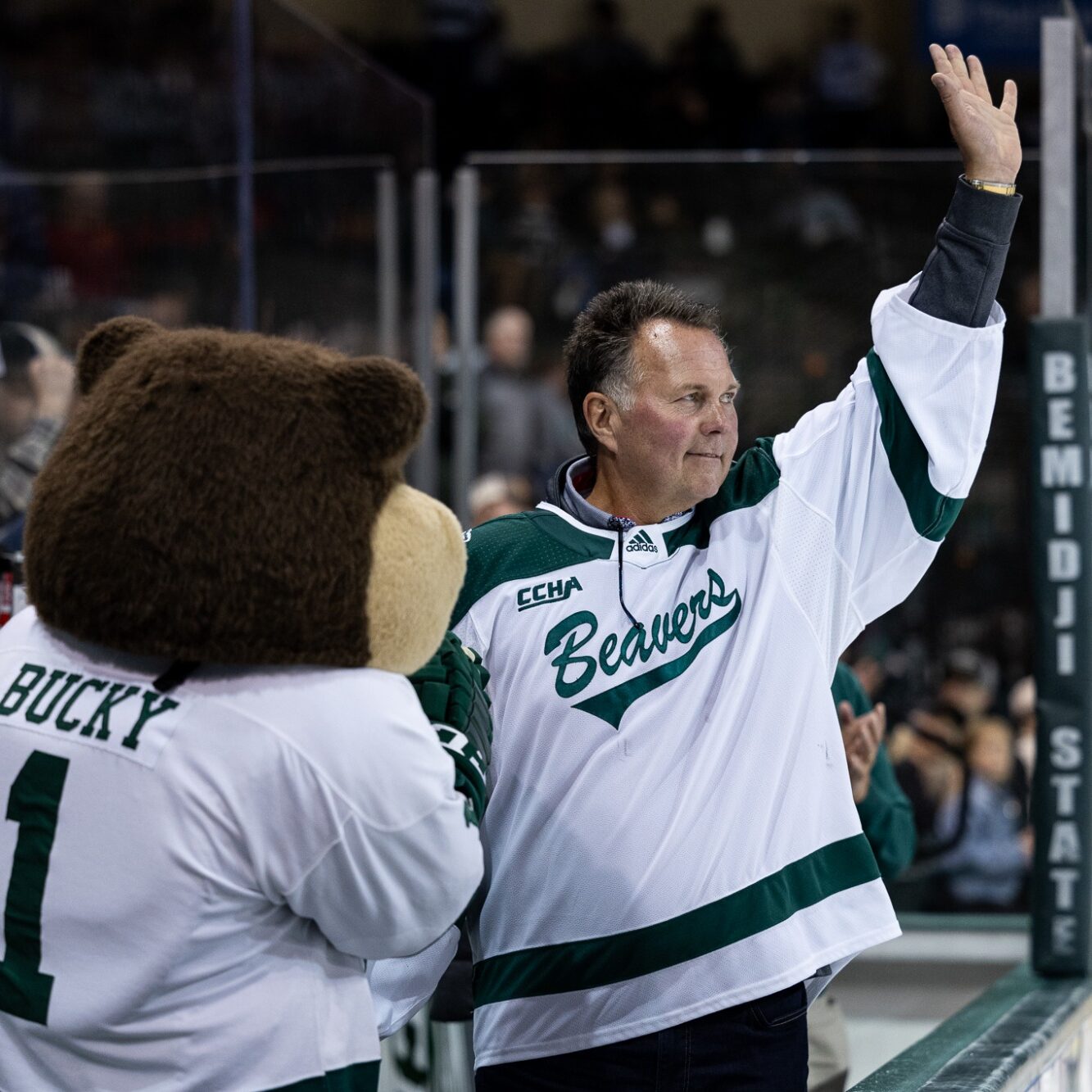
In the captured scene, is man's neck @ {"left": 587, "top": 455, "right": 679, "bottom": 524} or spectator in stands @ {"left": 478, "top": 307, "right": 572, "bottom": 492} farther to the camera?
spectator in stands @ {"left": 478, "top": 307, "right": 572, "bottom": 492}

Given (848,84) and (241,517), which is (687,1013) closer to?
(241,517)

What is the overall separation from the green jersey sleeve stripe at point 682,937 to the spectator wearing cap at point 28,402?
193 centimetres

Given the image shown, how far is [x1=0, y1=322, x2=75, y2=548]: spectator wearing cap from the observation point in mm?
3467

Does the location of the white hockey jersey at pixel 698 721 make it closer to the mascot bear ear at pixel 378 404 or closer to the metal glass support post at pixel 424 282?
the mascot bear ear at pixel 378 404

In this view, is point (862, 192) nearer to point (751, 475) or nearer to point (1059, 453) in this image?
point (1059, 453)

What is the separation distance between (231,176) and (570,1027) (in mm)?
2276

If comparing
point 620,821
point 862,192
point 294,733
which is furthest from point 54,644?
point 862,192

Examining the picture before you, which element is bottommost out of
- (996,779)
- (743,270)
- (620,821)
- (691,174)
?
(996,779)

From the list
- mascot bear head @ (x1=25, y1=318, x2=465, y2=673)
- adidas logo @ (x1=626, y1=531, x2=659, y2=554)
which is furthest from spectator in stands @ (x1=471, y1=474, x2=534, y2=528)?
mascot bear head @ (x1=25, y1=318, x2=465, y2=673)

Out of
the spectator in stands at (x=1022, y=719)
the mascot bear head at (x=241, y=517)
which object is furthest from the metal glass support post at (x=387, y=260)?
the mascot bear head at (x=241, y=517)

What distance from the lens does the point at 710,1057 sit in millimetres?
1848

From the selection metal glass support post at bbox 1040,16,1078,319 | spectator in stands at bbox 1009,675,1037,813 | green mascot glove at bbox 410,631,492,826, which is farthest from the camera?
spectator in stands at bbox 1009,675,1037,813

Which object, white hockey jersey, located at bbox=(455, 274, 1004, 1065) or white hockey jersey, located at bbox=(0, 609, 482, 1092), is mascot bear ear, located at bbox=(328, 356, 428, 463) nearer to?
white hockey jersey, located at bbox=(0, 609, 482, 1092)

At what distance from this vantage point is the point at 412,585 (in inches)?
56.7
